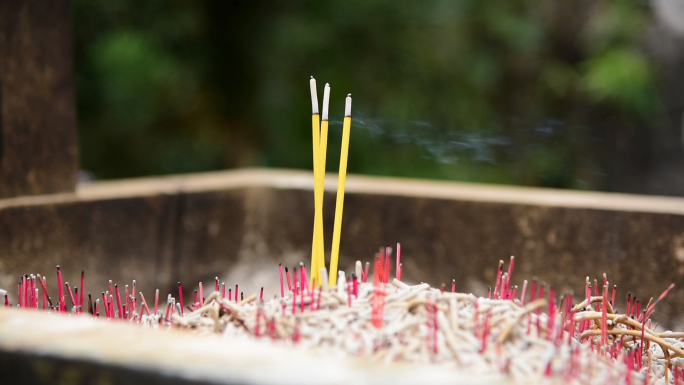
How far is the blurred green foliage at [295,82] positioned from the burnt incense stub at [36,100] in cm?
149

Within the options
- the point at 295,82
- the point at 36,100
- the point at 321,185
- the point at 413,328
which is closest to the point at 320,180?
the point at 321,185

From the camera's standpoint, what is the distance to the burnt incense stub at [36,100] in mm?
1527

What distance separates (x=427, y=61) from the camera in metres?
3.97

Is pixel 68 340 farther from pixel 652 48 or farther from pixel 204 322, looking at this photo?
pixel 652 48

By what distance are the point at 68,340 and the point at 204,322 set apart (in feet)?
0.89

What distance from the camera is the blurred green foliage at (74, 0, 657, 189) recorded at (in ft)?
10.6

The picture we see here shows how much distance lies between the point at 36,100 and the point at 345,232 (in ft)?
2.95

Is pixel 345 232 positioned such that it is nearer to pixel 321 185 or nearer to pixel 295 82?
pixel 321 185

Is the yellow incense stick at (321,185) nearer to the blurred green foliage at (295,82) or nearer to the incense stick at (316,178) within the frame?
the incense stick at (316,178)

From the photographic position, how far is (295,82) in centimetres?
366

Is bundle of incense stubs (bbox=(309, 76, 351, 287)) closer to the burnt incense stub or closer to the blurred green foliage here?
the burnt incense stub

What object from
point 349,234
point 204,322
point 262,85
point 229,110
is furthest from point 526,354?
point 229,110

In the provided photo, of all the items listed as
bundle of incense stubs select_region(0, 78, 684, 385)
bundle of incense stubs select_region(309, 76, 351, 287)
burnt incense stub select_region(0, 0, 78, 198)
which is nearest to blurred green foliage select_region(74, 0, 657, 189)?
burnt incense stub select_region(0, 0, 78, 198)

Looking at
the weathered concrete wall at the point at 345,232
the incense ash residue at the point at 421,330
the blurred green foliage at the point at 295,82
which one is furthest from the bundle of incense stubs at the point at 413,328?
the blurred green foliage at the point at 295,82
